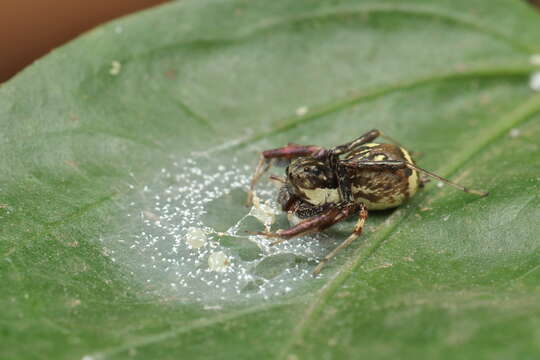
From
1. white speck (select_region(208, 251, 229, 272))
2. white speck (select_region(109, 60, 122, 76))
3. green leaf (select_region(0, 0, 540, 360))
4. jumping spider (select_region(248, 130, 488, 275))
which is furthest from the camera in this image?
white speck (select_region(109, 60, 122, 76))

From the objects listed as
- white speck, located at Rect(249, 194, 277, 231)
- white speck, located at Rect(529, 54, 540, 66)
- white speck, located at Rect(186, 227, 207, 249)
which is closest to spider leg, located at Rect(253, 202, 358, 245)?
white speck, located at Rect(249, 194, 277, 231)

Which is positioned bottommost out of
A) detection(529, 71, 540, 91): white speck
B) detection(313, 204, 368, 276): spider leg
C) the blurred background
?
detection(529, 71, 540, 91): white speck

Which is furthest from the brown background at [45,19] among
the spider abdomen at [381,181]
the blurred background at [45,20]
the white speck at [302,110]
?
the spider abdomen at [381,181]

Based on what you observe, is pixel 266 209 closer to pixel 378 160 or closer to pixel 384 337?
pixel 378 160

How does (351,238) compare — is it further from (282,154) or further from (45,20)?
(45,20)

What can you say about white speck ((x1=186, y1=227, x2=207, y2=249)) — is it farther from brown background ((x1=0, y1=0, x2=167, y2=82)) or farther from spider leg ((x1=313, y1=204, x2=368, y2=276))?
brown background ((x1=0, y1=0, x2=167, y2=82))

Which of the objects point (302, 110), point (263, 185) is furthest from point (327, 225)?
point (302, 110)
